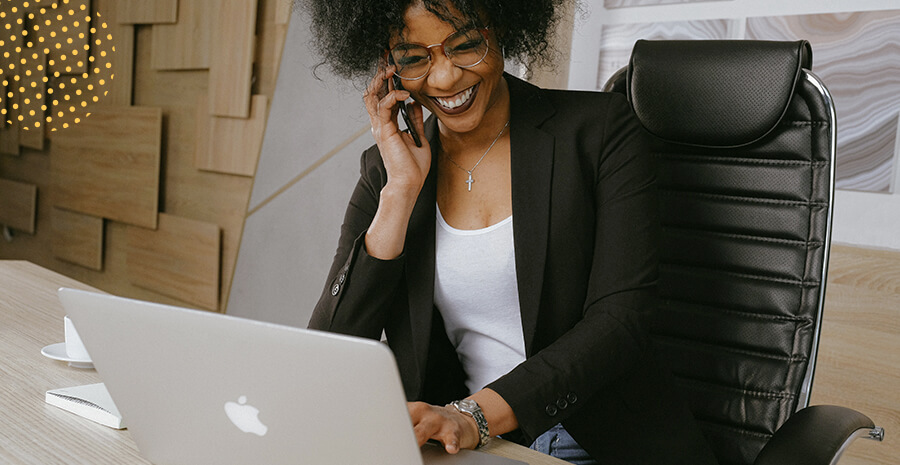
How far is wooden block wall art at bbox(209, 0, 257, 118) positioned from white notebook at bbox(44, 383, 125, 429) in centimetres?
197

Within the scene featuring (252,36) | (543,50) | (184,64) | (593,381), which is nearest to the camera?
(593,381)

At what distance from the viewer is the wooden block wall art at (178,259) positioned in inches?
119

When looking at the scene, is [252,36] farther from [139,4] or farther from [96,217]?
[96,217]

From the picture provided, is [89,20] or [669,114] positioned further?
[89,20]

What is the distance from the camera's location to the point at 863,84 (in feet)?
5.95

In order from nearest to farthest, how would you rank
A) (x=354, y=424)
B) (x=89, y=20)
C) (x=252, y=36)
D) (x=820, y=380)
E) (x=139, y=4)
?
1. (x=354, y=424)
2. (x=820, y=380)
3. (x=252, y=36)
4. (x=139, y=4)
5. (x=89, y=20)

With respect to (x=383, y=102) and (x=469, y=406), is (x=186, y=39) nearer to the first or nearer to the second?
(x=383, y=102)

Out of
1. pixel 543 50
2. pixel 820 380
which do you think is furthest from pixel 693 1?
pixel 820 380

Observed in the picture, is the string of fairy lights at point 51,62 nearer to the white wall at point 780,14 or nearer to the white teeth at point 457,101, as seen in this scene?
the white wall at point 780,14

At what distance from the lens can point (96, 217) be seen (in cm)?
360

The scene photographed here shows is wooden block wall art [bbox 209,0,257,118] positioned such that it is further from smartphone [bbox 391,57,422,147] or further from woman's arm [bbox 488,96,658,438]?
woman's arm [bbox 488,96,658,438]

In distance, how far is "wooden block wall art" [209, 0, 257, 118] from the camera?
2.79m

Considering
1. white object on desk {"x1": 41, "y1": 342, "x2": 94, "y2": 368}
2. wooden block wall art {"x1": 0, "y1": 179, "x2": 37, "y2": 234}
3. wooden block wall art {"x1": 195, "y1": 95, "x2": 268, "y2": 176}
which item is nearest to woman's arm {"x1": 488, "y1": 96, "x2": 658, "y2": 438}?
white object on desk {"x1": 41, "y1": 342, "x2": 94, "y2": 368}

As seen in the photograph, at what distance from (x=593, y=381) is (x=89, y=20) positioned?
3289mm
